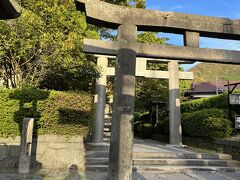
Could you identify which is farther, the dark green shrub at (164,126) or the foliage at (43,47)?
the dark green shrub at (164,126)

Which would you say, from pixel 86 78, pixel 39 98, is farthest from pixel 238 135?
pixel 39 98

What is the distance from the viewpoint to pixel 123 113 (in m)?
5.64

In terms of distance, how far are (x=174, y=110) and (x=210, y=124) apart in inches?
74.2

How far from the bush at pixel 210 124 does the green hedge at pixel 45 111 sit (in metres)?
4.82

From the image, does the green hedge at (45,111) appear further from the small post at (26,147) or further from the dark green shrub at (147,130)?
the dark green shrub at (147,130)

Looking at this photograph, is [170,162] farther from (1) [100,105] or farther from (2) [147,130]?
(2) [147,130]

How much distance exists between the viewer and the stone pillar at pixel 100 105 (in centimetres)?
1133

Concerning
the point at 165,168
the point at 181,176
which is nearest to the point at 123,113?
the point at 181,176

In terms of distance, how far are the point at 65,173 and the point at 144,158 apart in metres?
2.76

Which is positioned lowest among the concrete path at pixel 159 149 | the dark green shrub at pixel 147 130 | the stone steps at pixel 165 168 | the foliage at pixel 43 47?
the stone steps at pixel 165 168

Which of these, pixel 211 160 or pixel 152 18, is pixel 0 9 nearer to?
pixel 152 18

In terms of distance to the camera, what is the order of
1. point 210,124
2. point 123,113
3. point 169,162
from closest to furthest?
point 123,113 → point 169,162 → point 210,124

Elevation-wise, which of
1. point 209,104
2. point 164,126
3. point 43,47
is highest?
point 43,47

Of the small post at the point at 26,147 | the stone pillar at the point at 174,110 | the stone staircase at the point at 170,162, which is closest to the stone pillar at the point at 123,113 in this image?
the stone staircase at the point at 170,162
